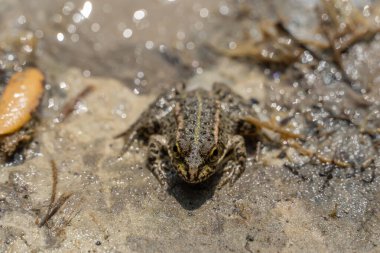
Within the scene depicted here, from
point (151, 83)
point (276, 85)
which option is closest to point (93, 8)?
point (151, 83)

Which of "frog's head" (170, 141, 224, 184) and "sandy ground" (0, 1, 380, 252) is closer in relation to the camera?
"sandy ground" (0, 1, 380, 252)

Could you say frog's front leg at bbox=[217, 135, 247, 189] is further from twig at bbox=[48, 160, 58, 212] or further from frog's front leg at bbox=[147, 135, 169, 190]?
twig at bbox=[48, 160, 58, 212]

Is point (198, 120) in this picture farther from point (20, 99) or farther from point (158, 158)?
point (20, 99)

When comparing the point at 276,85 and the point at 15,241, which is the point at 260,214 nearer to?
the point at 276,85

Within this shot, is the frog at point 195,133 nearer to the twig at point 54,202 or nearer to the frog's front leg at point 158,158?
the frog's front leg at point 158,158

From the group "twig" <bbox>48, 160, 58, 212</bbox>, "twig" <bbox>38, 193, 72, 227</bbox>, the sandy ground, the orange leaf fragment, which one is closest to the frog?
the sandy ground

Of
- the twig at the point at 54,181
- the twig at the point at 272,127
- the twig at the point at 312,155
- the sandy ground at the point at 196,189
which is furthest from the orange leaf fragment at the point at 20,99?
the twig at the point at 312,155

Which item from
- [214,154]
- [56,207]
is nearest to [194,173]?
[214,154]
